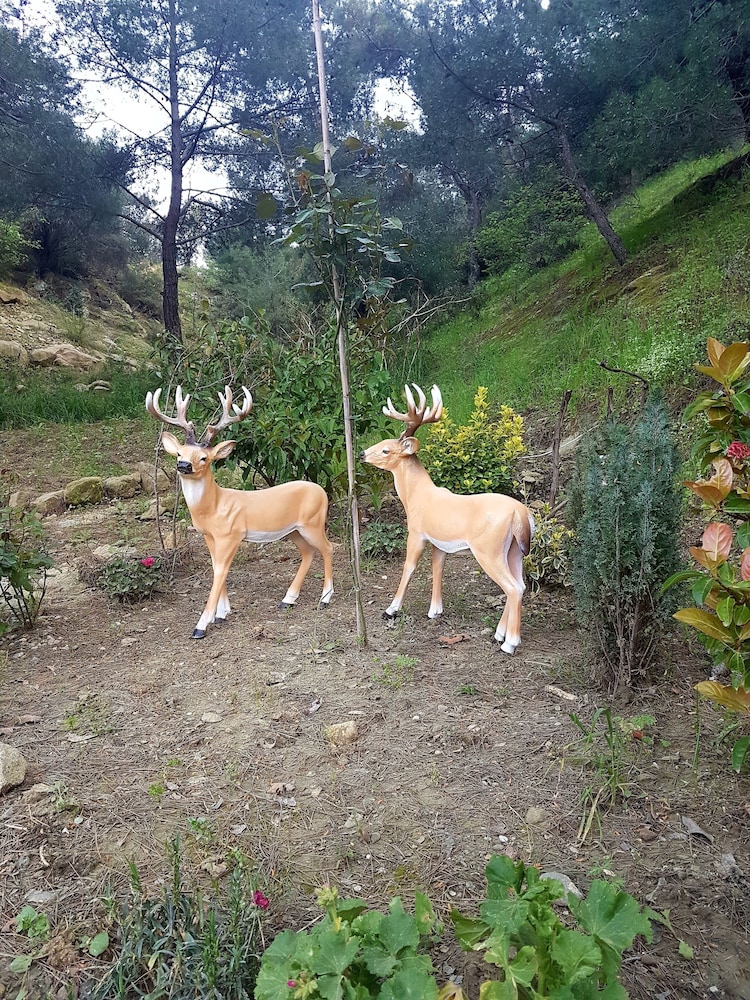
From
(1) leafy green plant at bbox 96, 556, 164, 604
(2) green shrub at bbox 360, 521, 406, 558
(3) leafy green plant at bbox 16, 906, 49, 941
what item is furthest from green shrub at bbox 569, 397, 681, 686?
(1) leafy green plant at bbox 96, 556, 164, 604

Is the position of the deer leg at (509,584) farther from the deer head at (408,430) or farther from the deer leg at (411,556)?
the deer head at (408,430)

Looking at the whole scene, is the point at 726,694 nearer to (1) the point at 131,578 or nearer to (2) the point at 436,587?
(2) the point at 436,587

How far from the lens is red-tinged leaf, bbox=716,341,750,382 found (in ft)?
6.01

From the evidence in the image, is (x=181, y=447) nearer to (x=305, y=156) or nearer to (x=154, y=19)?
(x=305, y=156)

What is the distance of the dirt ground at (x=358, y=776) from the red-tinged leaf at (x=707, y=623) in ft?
2.19

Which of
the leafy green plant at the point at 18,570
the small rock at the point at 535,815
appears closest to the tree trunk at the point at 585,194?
the leafy green plant at the point at 18,570

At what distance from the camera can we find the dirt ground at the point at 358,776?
1.76m

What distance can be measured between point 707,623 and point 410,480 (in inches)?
72.7

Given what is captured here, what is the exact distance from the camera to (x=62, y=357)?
40.8ft

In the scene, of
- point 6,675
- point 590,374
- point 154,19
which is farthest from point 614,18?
point 6,675

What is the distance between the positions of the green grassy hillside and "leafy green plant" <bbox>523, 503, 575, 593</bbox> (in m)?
2.67

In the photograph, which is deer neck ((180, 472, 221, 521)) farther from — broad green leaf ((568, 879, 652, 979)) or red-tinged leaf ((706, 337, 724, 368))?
broad green leaf ((568, 879, 652, 979))

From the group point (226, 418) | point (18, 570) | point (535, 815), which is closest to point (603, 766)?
point (535, 815)

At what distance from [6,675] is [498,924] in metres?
2.73
